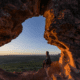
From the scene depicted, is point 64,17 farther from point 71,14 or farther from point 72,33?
point 72,33

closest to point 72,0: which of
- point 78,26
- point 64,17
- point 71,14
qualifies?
point 71,14

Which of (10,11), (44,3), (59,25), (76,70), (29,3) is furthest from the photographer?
(44,3)

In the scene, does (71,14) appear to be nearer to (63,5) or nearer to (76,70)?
(63,5)

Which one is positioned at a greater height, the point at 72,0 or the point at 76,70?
the point at 72,0

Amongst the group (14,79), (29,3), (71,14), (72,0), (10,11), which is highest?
(29,3)

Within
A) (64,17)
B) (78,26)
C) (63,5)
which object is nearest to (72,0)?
(63,5)

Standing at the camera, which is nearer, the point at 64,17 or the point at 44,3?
the point at 64,17

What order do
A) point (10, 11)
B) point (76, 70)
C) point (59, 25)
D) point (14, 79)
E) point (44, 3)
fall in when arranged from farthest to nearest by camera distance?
point (44, 3) < point (14, 79) < point (59, 25) < point (10, 11) < point (76, 70)

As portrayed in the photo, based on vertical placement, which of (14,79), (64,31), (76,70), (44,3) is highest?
(44,3)

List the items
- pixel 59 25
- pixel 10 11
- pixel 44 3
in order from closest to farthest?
pixel 10 11
pixel 59 25
pixel 44 3
